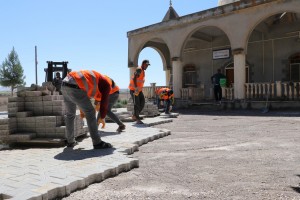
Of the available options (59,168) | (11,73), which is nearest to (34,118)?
(59,168)

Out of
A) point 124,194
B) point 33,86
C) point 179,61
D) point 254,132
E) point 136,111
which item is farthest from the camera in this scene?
point 179,61

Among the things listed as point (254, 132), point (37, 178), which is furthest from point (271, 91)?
point (37, 178)

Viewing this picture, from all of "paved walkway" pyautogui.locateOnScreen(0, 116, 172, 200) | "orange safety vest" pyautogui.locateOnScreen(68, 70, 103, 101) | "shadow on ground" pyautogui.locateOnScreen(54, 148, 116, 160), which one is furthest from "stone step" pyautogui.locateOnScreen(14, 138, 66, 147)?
"orange safety vest" pyautogui.locateOnScreen(68, 70, 103, 101)

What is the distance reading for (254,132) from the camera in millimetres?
7102

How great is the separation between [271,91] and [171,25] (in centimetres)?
626

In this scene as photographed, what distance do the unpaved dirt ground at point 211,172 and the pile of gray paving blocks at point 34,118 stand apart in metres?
1.59

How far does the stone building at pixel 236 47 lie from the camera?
13525mm

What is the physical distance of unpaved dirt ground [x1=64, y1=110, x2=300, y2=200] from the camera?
2.92 meters

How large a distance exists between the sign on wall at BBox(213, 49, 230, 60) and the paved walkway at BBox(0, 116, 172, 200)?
14.0 metres

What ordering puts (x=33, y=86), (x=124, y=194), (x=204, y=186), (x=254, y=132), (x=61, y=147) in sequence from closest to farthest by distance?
(x=124, y=194), (x=204, y=186), (x=61, y=147), (x=33, y=86), (x=254, y=132)

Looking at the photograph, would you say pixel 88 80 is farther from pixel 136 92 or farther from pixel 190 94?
pixel 190 94

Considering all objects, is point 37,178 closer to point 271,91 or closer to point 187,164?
point 187,164

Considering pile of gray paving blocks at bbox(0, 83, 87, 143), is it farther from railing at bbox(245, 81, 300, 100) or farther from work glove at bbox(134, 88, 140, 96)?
railing at bbox(245, 81, 300, 100)

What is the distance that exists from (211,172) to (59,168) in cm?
182
